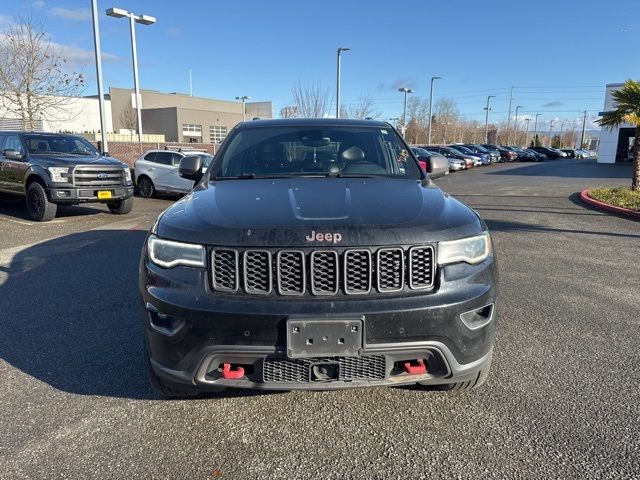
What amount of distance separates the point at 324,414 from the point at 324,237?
1132 millimetres

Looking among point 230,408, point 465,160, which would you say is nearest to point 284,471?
point 230,408

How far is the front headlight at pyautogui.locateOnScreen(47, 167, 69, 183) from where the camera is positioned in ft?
30.7

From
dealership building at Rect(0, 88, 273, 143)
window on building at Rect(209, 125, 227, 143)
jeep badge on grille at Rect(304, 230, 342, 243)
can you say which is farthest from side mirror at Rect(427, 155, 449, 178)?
window on building at Rect(209, 125, 227, 143)

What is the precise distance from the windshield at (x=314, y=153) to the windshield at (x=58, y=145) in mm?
7910

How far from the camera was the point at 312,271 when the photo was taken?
235 cm

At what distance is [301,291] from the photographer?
236 centimetres

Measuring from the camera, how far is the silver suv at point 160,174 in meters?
14.1

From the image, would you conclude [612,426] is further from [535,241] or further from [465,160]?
[465,160]

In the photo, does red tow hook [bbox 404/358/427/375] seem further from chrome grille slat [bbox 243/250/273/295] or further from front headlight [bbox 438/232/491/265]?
chrome grille slat [bbox 243/250/273/295]

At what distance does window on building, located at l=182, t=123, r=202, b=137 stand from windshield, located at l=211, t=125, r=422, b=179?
6100 cm

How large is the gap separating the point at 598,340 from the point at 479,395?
1.54 meters

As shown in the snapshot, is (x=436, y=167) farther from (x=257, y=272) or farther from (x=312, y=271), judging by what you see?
(x=257, y=272)

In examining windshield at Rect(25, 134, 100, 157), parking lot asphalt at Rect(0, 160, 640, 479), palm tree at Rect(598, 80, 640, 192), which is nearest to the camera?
parking lot asphalt at Rect(0, 160, 640, 479)

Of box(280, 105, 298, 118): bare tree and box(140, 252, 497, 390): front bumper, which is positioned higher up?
box(280, 105, 298, 118): bare tree
